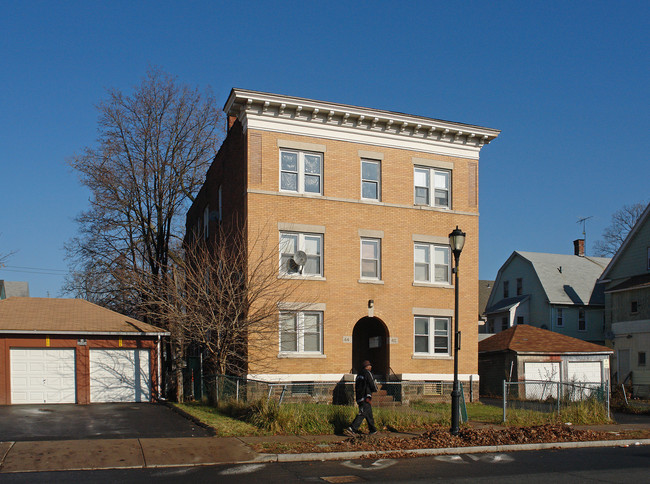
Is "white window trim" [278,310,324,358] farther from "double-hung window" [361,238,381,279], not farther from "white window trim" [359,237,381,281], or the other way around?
"double-hung window" [361,238,381,279]

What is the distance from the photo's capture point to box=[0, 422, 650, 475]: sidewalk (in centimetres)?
1254

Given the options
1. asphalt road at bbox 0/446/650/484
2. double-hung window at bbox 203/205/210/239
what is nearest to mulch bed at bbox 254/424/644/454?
asphalt road at bbox 0/446/650/484

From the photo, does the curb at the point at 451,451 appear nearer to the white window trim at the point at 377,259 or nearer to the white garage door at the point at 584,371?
the white window trim at the point at 377,259

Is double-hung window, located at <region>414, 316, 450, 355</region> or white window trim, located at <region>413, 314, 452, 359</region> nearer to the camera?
white window trim, located at <region>413, 314, 452, 359</region>

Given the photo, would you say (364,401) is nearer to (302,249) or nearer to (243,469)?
(243,469)

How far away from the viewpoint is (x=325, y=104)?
25500 mm

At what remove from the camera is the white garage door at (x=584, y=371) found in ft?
106

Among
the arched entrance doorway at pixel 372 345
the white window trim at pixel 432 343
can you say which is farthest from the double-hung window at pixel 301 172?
the white window trim at pixel 432 343

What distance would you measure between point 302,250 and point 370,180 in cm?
415

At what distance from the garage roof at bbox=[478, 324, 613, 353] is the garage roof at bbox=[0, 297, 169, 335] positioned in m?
16.3

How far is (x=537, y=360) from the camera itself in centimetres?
3175

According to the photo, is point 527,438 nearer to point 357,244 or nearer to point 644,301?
point 357,244

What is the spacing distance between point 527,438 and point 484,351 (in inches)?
693

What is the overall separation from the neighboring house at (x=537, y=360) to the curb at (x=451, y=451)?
14.3 m
